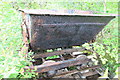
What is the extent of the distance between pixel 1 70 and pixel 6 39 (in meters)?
1.57

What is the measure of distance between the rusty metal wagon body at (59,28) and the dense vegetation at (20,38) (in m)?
0.37

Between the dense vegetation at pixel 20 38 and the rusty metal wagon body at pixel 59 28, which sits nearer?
the dense vegetation at pixel 20 38

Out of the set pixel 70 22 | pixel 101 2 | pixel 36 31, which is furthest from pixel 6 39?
pixel 101 2

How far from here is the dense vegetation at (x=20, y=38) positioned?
5.03 ft

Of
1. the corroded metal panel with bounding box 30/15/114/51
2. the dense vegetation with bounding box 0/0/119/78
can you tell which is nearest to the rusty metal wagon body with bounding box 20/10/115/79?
the corroded metal panel with bounding box 30/15/114/51

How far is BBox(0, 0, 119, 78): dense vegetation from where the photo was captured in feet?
5.03

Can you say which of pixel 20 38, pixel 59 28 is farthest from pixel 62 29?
pixel 20 38

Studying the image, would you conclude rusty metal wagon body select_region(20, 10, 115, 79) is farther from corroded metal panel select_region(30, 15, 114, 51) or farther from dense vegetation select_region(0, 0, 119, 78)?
dense vegetation select_region(0, 0, 119, 78)

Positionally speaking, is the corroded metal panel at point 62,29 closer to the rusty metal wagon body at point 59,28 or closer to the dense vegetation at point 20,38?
the rusty metal wagon body at point 59,28

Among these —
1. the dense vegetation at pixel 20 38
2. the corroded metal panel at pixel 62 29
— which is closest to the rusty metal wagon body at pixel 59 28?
the corroded metal panel at pixel 62 29

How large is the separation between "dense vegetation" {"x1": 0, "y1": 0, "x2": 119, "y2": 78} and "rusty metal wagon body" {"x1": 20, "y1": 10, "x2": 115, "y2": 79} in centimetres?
37

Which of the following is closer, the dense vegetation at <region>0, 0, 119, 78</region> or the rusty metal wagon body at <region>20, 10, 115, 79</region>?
the dense vegetation at <region>0, 0, 119, 78</region>

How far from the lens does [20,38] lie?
307 centimetres

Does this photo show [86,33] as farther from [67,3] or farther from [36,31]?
[67,3]
